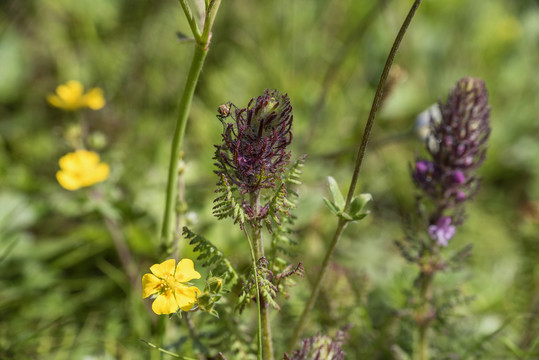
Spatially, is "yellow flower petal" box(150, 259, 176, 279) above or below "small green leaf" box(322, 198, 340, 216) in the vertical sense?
below

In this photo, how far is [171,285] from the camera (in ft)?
4.27

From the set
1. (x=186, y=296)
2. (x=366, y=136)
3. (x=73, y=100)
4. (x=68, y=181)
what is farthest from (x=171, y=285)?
(x=73, y=100)

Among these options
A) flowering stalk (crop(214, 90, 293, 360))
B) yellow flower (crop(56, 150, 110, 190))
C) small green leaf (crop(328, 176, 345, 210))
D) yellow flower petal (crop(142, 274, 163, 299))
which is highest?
yellow flower (crop(56, 150, 110, 190))

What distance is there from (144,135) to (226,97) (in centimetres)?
63

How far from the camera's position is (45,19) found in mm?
4000

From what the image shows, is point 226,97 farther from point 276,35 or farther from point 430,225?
point 430,225

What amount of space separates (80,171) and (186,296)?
1229 millimetres

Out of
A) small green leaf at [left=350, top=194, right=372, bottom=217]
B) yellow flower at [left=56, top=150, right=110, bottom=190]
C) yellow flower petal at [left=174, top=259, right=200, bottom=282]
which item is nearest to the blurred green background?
yellow flower at [left=56, top=150, right=110, bottom=190]

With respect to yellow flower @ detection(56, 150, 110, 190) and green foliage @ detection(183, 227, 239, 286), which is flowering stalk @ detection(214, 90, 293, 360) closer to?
green foliage @ detection(183, 227, 239, 286)

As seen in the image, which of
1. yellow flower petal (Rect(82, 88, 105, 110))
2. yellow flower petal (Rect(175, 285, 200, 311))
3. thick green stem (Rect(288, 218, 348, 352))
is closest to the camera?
yellow flower petal (Rect(175, 285, 200, 311))

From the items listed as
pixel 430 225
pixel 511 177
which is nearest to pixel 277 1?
pixel 511 177

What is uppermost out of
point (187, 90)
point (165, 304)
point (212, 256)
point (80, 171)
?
point (80, 171)

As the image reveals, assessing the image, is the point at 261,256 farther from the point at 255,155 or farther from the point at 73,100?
the point at 73,100

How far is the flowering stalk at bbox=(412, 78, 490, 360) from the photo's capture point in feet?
5.34
